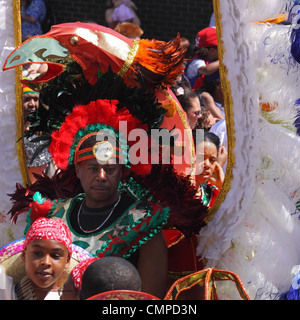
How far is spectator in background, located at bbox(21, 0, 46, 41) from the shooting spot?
711 centimetres

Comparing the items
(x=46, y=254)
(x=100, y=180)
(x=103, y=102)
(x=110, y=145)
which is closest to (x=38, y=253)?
(x=46, y=254)

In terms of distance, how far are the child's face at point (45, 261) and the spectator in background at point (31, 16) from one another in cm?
495

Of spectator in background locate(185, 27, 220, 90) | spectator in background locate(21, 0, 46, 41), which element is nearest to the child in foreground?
spectator in background locate(185, 27, 220, 90)

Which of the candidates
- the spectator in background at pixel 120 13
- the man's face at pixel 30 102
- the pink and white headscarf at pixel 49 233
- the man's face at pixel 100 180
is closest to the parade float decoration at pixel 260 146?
the man's face at pixel 100 180

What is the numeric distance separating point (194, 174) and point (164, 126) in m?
0.35

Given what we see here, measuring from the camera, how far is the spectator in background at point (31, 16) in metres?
7.11

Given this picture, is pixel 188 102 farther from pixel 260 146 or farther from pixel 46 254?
pixel 46 254

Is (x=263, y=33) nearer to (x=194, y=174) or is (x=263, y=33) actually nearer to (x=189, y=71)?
(x=194, y=174)

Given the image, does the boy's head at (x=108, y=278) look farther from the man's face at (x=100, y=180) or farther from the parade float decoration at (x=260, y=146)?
the parade float decoration at (x=260, y=146)

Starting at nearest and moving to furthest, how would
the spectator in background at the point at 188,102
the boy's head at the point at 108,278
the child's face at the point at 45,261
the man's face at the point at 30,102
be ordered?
the boy's head at the point at 108,278 < the child's face at the point at 45,261 < the man's face at the point at 30,102 < the spectator in background at the point at 188,102

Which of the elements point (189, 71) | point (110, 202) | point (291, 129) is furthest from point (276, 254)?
point (189, 71)

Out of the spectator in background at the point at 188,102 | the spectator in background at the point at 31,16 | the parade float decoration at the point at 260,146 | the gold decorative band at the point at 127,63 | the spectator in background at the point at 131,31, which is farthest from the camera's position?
the spectator in background at the point at 31,16

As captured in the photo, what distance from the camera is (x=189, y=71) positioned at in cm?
610

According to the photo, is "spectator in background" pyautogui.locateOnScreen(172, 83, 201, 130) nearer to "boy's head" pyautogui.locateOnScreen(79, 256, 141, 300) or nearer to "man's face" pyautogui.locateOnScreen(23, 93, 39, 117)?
"man's face" pyautogui.locateOnScreen(23, 93, 39, 117)
